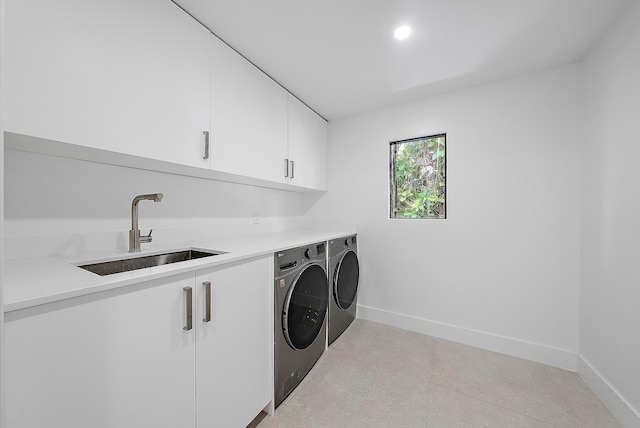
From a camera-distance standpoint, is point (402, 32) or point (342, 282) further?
point (342, 282)

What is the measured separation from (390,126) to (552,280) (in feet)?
5.96

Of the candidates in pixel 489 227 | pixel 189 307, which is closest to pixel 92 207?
pixel 189 307

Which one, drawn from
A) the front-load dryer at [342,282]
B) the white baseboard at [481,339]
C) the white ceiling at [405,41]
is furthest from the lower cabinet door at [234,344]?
the white baseboard at [481,339]

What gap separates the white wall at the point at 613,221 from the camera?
1.25 meters

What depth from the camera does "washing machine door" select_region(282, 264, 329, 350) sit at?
146 centimetres

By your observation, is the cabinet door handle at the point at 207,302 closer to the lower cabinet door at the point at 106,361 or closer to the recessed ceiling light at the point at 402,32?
the lower cabinet door at the point at 106,361

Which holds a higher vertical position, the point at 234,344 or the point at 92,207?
the point at 92,207

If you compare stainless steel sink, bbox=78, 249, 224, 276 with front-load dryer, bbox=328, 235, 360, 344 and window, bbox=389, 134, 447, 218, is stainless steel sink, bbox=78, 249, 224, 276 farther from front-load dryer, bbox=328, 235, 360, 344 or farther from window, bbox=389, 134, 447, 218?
window, bbox=389, 134, 447, 218

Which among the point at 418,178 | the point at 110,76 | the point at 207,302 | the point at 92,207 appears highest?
the point at 110,76

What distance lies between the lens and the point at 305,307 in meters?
1.62

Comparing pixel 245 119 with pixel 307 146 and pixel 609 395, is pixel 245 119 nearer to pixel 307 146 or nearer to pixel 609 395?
pixel 307 146

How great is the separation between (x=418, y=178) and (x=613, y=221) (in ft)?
4.20

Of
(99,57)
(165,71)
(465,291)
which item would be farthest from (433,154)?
(99,57)

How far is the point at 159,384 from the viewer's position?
0.86 m
